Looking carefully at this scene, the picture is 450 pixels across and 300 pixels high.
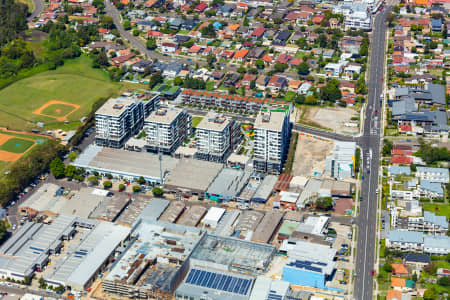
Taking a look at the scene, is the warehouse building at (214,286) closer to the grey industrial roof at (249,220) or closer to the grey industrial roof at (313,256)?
the grey industrial roof at (313,256)

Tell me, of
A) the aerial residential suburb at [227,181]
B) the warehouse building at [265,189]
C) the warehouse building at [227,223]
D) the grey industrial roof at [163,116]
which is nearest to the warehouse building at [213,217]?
the aerial residential suburb at [227,181]

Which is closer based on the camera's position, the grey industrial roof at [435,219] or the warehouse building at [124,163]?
the grey industrial roof at [435,219]

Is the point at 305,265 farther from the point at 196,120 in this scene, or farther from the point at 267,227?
A: the point at 196,120

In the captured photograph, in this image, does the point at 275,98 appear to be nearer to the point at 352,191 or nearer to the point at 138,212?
the point at 352,191

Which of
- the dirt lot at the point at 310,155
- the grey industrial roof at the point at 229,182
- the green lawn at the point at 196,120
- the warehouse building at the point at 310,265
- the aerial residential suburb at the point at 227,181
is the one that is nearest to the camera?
the warehouse building at the point at 310,265

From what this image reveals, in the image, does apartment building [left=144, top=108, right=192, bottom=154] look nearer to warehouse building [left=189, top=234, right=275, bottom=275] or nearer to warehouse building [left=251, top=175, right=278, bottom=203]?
warehouse building [left=251, top=175, right=278, bottom=203]
